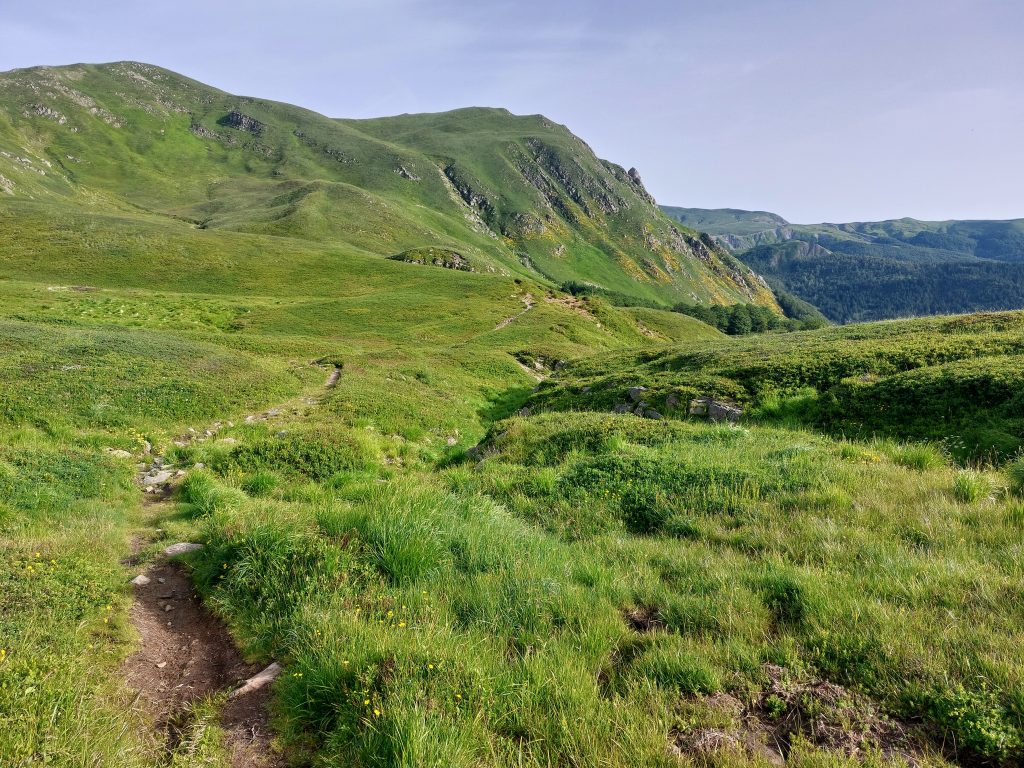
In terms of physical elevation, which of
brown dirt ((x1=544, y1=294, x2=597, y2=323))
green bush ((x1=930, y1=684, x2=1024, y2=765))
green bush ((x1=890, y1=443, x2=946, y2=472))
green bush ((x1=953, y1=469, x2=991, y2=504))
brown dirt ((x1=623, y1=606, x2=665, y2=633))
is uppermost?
brown dirt ((x1=544, y1=294, x2=597, y2=323))

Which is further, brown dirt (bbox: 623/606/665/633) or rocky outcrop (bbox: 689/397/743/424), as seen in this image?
rocky outcrop (bbox: 689/397/743/424)

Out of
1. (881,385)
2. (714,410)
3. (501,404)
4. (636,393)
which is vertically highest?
(881,385)

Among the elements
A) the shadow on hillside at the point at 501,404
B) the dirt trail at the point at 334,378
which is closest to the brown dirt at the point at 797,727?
the shadow on hillside at the point at 501,404

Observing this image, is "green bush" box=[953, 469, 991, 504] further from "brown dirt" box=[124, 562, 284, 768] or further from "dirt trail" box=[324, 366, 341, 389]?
"dirt trail" box=[324, 366, 341, 389]

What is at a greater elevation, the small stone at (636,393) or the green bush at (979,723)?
the green bush at (979,723)

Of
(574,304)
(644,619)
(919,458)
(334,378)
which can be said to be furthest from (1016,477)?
(574,304)

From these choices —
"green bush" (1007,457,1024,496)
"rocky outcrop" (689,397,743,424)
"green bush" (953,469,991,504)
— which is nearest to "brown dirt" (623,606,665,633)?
"green bush" (953,469,991,504)

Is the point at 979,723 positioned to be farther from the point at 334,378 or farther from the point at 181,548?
the point at 334,378

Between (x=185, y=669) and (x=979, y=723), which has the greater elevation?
(x=979, y=723)

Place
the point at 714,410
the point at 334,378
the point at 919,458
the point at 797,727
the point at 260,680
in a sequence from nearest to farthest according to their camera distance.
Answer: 1. the point at 797,727
2. the point at 260,680
3. the point at 919,458
4. the point at 714,410
5. the point at 334,378

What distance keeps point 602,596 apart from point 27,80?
308509 mm

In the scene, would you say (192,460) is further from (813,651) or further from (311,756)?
(813,651)

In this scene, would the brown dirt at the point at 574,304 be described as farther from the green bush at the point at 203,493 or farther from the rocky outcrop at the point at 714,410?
the green bush at the point at 203,493

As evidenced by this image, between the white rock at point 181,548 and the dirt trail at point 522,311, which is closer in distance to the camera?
the white rock at point 181,548
